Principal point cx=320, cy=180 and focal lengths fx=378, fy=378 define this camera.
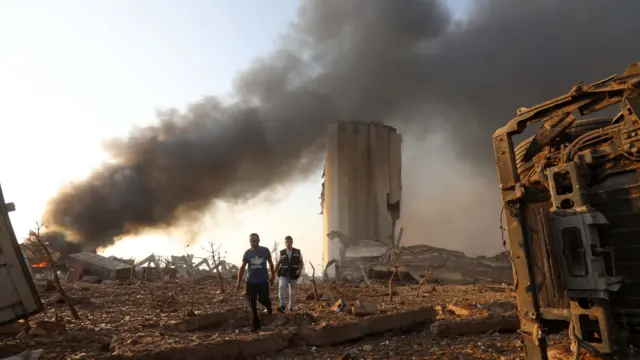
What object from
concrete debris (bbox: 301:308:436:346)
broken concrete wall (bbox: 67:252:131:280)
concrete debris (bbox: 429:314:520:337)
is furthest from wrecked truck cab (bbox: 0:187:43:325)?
broken concrete wall (bbox: 67:252:131:280)

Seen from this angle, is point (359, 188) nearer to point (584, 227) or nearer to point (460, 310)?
point (460, 310)

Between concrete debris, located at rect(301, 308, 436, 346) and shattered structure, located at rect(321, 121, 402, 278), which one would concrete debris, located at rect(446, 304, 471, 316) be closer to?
concrete debris, located at rect(301, 308, 436, 346)

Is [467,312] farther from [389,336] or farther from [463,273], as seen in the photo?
[463,273]

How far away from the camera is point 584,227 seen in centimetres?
290

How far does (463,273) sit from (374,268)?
478 cm

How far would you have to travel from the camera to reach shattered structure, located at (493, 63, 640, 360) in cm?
280

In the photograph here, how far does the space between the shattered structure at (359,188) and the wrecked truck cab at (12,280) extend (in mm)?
21252

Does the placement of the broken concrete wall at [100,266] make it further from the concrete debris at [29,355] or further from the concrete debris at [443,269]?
the concrete debris at [29,355]

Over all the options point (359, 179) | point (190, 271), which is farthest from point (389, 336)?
point (190, 271)

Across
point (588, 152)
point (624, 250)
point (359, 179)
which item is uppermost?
point (359, 179)

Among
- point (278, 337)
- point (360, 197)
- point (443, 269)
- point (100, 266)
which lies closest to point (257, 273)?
point (278, 337)

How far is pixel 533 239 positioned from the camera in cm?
322

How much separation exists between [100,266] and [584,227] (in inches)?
834

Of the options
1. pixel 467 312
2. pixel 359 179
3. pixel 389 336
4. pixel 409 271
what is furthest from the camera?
pixel 359 179
